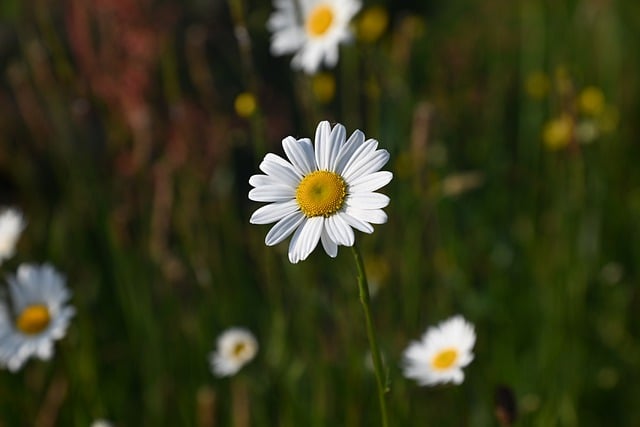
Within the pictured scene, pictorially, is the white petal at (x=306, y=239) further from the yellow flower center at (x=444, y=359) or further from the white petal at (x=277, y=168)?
the yellow flower center at (x=444, y=359)

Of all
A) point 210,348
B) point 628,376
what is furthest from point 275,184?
point 628,376

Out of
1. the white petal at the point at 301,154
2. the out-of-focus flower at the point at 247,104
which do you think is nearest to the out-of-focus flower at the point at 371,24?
the out-of-focus flower at the point at 247,104

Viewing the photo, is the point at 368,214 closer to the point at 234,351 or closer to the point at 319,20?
the point at 234,351

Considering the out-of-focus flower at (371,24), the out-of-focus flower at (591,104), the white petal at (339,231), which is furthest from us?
the out-of-focus flower at (371,24)

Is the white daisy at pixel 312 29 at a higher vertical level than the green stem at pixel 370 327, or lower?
higher

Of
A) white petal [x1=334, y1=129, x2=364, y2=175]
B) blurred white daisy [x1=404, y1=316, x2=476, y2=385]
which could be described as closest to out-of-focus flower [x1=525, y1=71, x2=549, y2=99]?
blurred white daisy [x1=404, y1=316, x2=476, y2=385]

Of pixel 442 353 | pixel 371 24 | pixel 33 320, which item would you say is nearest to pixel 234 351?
pixel 33 320

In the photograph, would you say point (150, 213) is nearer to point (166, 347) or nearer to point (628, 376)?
point (166, 347)
